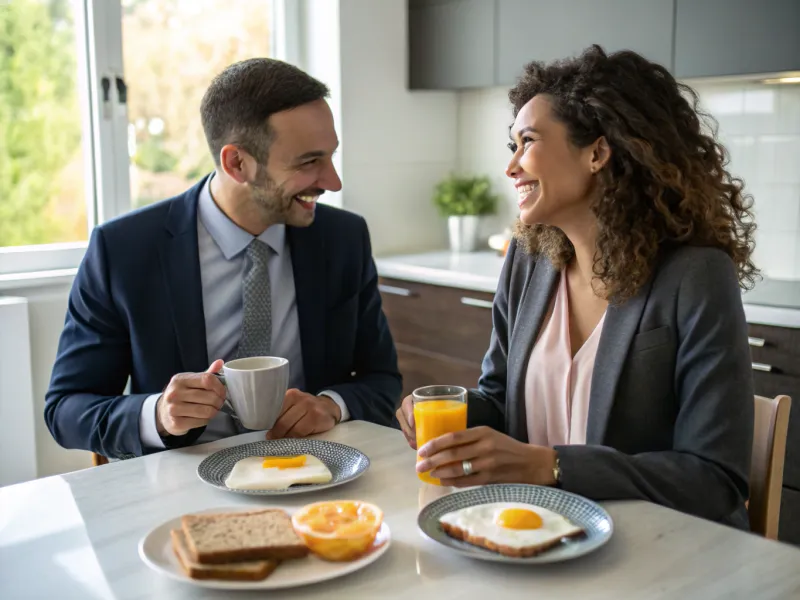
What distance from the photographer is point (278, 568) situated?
102 centimetres

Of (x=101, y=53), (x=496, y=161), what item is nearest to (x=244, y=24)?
(x=101, y=53)

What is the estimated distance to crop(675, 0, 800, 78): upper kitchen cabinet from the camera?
8.52ft

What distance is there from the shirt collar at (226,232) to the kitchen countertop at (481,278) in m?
1.27

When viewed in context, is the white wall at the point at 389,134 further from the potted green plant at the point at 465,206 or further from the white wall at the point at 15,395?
the white wall at the point at 15,395

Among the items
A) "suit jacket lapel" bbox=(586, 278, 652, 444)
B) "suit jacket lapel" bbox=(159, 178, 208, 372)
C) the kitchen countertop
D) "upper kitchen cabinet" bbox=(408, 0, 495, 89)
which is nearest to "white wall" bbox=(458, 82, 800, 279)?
the kitchen countertop

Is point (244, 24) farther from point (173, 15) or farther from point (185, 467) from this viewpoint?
point (185, 467)

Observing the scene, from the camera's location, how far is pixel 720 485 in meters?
1.35

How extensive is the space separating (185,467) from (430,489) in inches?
15.2

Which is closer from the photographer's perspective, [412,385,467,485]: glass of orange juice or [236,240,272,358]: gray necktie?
[412,385,467,485]: glass of orange juice

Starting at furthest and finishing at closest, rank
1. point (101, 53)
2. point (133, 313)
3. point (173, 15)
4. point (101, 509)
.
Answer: point (173, 15) → point (101, 53) → point (133, 313) → point (101, 509)

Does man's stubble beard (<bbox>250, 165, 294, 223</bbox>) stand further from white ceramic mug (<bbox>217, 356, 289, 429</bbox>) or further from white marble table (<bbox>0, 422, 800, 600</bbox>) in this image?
white marble table (<bbox>0, 422, 800, 600</bbox>)

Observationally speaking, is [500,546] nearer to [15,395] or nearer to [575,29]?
[15,395]

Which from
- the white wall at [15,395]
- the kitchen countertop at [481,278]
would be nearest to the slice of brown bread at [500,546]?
the kitchen countertop at [481,278]

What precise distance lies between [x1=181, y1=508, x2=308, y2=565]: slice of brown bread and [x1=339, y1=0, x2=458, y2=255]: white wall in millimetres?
2684
